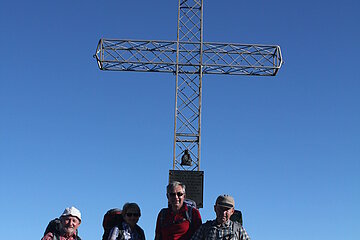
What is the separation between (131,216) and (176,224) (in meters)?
0.51

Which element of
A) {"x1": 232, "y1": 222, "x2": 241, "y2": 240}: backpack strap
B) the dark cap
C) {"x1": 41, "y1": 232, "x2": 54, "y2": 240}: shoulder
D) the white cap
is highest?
the dark cap

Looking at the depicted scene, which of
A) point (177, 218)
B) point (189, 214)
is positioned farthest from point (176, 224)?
point (189, 214)

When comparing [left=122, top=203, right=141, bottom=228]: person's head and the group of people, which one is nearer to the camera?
the group of people

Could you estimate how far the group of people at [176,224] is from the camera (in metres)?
6.79

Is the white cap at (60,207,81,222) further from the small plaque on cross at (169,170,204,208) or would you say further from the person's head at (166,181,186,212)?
the small plaque on cross at (169,170,204,208)

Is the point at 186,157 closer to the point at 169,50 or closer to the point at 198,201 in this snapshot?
the point at 198,201

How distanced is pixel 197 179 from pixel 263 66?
450 cm

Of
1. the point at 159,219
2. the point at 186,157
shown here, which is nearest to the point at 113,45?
the point at 186,157

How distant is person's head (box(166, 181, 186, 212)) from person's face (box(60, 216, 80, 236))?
1.04 meters

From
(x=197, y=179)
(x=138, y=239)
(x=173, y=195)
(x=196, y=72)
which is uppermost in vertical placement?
(x=196, y=72)

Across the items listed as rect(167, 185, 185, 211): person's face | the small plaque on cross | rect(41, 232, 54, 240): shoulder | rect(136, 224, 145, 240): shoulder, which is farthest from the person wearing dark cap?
the small plaque on cross

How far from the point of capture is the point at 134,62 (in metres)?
17.9

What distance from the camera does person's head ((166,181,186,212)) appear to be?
7.00m

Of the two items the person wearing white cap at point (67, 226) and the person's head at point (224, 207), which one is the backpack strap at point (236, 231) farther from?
the person wearing white cap at point (67, 226)
